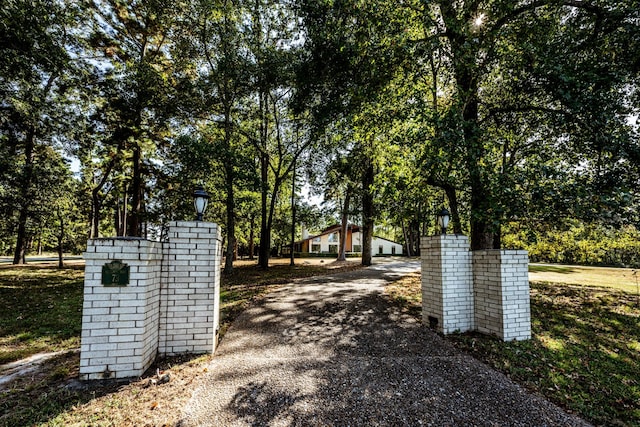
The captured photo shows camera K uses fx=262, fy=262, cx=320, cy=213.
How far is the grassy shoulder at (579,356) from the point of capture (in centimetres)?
302

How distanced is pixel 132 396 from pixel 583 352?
642cm

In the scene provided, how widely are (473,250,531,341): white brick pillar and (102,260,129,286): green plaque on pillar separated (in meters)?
5.68

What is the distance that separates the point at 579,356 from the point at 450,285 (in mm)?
2008

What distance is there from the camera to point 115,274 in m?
3.26

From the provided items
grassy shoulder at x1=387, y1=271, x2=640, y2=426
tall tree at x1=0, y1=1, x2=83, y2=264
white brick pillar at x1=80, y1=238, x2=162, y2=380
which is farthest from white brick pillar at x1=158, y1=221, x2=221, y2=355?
tall tree at x1=0, y1=1, x2=83, y2=264

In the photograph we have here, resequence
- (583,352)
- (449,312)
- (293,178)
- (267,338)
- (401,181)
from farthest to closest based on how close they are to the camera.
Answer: (293,178), (401,181), (449,312), (267,338), (583,352)

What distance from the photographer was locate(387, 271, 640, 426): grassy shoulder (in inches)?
119

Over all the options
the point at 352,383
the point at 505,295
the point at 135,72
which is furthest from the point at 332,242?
the point at 352,383

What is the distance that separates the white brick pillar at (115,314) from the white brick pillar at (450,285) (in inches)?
186

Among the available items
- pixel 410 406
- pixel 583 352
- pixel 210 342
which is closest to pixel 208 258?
pixel 210 342

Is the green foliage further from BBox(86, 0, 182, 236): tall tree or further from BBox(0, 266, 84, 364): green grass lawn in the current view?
BBox(86, 0, 182, 236): tall tree

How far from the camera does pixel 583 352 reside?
4.22 meters

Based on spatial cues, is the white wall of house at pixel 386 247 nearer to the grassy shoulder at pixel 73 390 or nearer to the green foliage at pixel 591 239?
the green foliage at pixel 591 239

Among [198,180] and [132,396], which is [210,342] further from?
[198,180]
